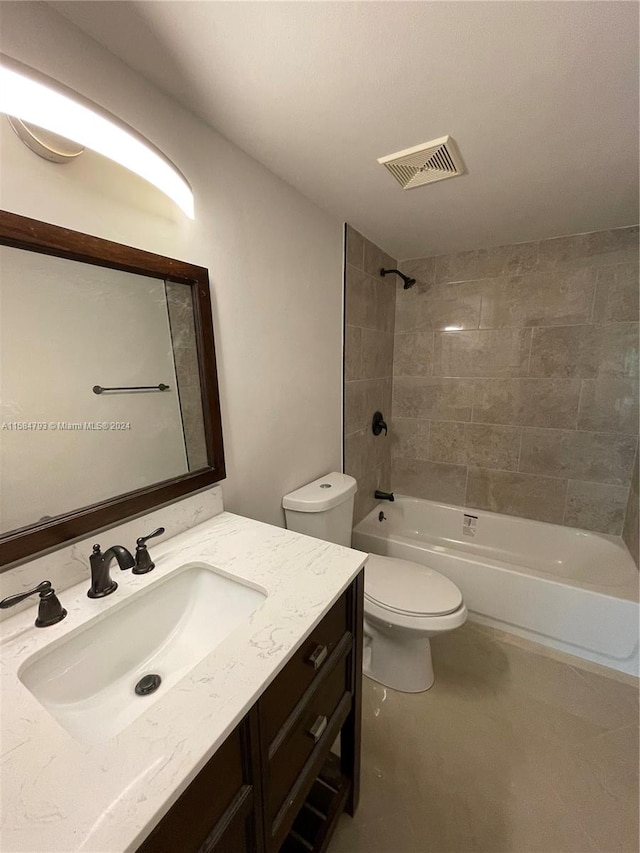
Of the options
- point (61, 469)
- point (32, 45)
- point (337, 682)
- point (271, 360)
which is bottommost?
point (337, 682)

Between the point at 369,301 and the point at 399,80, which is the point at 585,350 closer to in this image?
the point at 369,301

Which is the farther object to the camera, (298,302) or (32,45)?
(298,302)

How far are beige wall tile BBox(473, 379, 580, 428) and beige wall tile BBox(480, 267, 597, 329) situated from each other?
1.23ft

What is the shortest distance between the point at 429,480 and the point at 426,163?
2021 millimetres

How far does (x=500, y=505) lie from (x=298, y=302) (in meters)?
2.00

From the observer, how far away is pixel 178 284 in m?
1.07

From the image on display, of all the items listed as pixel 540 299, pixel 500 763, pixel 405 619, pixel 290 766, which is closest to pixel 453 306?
pixel 540 299

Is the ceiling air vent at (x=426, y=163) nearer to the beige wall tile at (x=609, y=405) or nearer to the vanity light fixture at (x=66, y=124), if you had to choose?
the vanity light fixture at (x=66, y=124)

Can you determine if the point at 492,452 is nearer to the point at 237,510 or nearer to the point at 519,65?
the point at 237,510

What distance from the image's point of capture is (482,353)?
2350 millimetres

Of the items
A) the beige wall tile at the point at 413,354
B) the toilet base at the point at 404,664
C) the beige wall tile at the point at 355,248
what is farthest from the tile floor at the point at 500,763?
the beige wall tile at the point at 355,248

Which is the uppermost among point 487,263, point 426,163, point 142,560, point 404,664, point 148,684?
point 426,163

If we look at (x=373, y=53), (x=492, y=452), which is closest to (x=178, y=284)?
(x=373, y=53)

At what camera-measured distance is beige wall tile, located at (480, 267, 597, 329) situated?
204 cm
